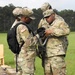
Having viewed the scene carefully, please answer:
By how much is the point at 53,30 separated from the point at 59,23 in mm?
179

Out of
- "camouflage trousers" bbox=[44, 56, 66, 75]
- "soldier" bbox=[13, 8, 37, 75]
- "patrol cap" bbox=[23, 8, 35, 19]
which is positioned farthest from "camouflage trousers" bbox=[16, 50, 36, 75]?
"patrol cap" bbox=[23, 8, 35, 19]

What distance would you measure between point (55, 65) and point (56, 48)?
0.97ft

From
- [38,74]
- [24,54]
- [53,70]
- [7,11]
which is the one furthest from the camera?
[7,11]

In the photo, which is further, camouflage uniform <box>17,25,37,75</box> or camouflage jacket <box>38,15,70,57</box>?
camouflage jacket <box>38,15,70,57</box>

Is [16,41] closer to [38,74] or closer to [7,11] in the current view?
[38,74]

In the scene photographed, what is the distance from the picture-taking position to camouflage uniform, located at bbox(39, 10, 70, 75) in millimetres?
6332

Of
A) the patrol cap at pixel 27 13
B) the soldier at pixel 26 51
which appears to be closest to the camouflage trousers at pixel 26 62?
the soldier at pixel 26 51

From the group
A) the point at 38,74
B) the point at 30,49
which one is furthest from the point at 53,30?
the point at 38,74

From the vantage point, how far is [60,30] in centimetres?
633

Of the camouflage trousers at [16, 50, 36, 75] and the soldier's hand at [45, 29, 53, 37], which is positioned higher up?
the soldier's hand at [45, 29, 53, 37]

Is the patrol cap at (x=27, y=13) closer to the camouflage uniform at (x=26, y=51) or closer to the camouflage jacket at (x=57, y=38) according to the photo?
the camouflage uniform at (x=26, y=51)

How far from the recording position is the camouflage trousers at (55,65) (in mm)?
6336

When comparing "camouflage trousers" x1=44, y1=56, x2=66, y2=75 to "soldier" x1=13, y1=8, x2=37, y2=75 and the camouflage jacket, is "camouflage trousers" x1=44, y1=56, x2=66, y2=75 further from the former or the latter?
"soldier" x1=13, y1=8, x2=37, y2=75

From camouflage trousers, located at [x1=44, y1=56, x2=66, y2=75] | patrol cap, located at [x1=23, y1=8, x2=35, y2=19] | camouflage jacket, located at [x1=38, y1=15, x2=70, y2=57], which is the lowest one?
camouflage trousers, located at [x1=44, y1=56, x2=66, y2=75]
